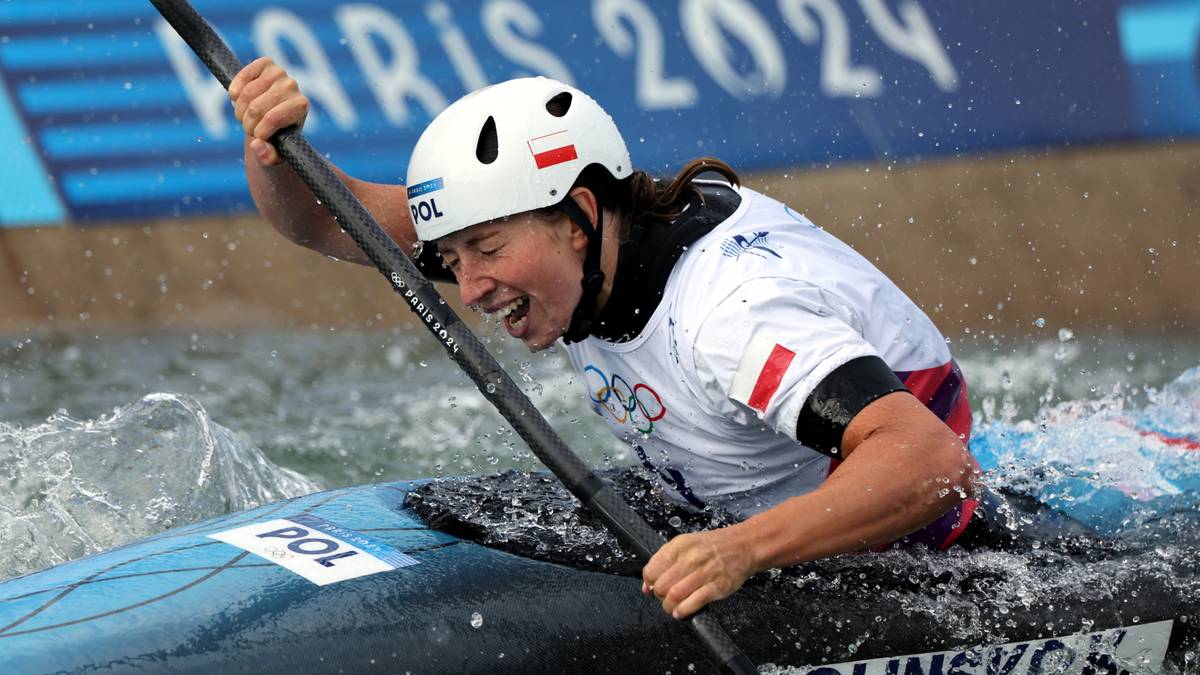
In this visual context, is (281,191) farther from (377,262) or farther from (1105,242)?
(1105,242)

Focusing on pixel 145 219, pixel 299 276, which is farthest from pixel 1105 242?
pixel 145 219

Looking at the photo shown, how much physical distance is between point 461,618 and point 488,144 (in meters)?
0.97

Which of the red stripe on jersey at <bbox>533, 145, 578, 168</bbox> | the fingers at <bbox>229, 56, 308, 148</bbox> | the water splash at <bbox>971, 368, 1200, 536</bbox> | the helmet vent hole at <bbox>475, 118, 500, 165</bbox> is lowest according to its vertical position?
the water splash at <bbox>971, 368, 1200, 536</bbox>

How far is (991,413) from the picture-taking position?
685 cm

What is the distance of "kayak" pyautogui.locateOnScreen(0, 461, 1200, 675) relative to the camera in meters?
2.89

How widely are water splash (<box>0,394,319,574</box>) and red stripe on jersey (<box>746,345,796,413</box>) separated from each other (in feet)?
6.64

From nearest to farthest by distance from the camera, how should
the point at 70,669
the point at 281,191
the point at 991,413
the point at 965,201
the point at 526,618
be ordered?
the point at 70,669, the point at 526,618, the point at 281,191, the point at 991,413, the point at 965,201

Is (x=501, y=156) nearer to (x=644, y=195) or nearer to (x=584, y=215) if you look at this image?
(x=584, y=215)

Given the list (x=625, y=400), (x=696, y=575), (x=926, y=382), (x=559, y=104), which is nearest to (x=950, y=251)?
(x=926, y=382)

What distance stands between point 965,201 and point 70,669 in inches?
259

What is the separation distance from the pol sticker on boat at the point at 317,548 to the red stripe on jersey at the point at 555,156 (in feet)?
2.85

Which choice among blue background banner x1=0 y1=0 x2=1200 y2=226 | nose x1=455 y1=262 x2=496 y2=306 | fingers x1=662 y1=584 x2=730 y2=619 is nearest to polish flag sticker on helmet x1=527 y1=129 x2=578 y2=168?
nose x1=455 y1=262 x2=496 y2=306

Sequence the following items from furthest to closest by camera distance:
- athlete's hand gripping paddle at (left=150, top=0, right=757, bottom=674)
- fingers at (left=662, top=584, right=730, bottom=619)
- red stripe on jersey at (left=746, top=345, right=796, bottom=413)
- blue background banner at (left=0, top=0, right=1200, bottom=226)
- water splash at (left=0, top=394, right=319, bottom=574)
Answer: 1. blue background banner at (left=0, top=0, right=1200, bottom=226)
2. water splash at (left=0, top=394, right=319, bottom=574)
3. athlete's hand gripping paddle at (left=150, top=0, right=757, bottom=674)
4. red stripe on jersey at (left=746, top=345, right=796, bottom=413)
5. fingers at (left=662, top=584, right=730, bottom=619)

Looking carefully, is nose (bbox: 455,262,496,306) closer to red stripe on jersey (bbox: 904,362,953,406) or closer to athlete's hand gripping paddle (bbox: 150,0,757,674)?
athlete's hand gripping paddle (bbox: 150,0,757,674)
